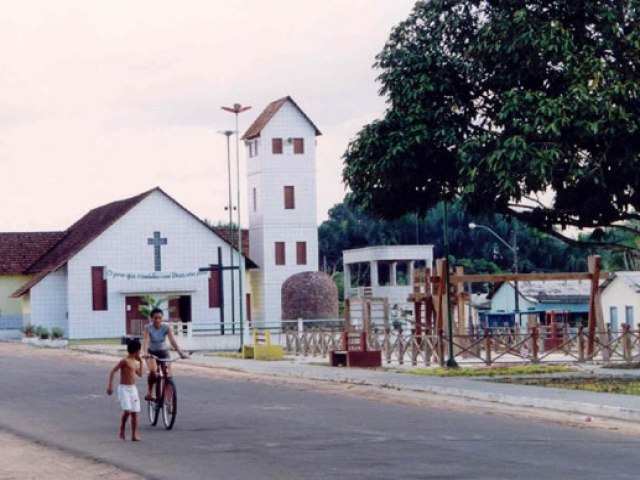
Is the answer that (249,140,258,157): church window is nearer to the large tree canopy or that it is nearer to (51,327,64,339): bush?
(51,327,64,339): bush

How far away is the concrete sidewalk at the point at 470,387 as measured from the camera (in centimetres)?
2534

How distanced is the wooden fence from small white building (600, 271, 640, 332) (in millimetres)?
17796

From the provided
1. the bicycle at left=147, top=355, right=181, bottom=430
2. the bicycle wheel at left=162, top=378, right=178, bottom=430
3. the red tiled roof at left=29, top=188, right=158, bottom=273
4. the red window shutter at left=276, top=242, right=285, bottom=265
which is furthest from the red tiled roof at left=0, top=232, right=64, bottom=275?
the bicycle wheel at left=162, top=378, right=178, bottom=430

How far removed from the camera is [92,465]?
1778cm

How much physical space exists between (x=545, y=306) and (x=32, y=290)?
96.7 feet

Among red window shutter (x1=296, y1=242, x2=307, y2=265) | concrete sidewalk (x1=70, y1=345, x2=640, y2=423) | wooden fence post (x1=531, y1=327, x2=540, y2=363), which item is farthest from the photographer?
red window shutter (x1=296, y1=242, x2=307, y2=265)

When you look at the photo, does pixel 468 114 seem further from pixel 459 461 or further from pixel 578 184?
pixel 459 461

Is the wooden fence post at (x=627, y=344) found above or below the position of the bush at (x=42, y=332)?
below

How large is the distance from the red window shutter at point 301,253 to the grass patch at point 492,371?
4541 centimetres

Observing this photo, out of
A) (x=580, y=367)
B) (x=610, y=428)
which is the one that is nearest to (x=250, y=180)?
(x=580, y=367)

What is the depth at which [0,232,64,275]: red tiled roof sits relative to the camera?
9106cm

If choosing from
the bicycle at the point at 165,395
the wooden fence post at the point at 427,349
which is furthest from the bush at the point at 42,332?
the bicycle at the point at 165,395

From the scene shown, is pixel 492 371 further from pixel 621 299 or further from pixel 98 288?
pixel 98 288

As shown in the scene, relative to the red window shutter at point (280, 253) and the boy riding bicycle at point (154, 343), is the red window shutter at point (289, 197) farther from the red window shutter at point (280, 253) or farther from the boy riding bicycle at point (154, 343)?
the boy riding bicycle at point (154, 343)
